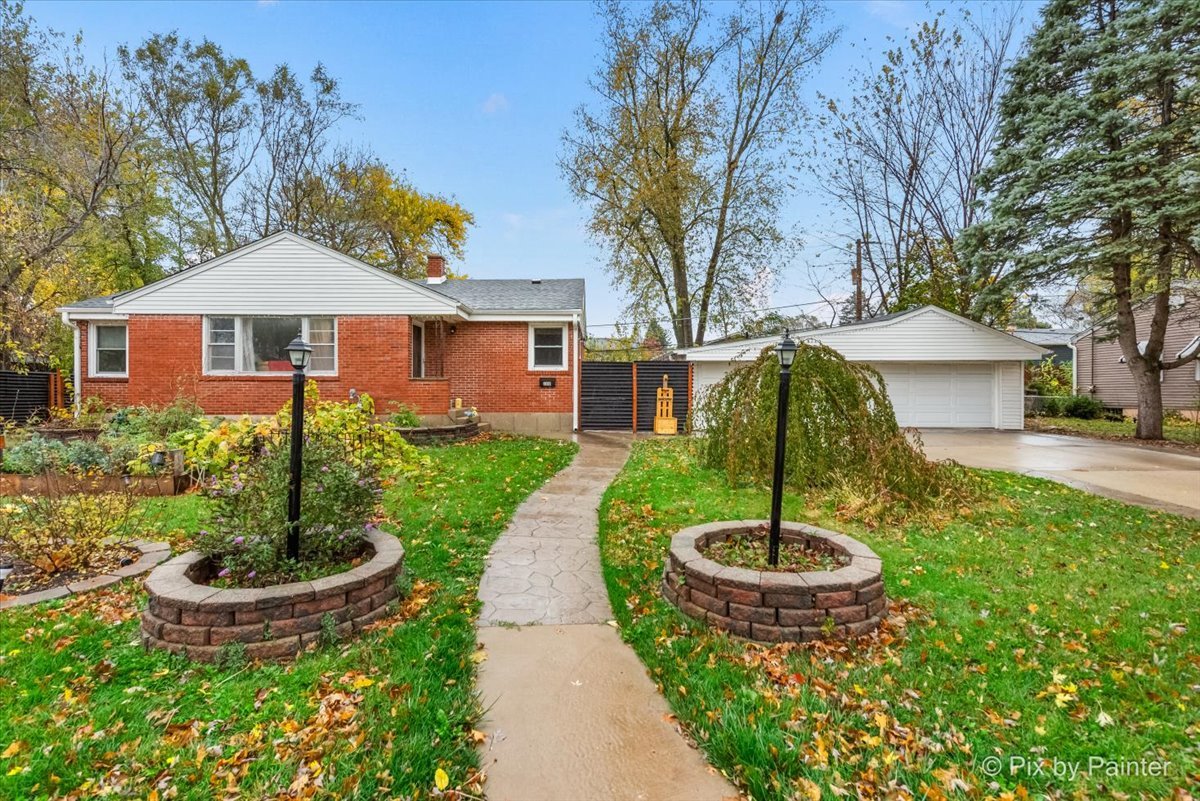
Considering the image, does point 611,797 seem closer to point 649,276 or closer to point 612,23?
point 649,276

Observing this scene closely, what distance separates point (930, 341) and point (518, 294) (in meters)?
11.8

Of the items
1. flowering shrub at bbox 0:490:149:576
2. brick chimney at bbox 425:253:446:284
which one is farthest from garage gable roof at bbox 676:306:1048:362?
flowering shrub at bbox 0:490:149:576

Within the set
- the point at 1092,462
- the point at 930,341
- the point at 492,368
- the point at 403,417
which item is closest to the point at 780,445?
the point at 403,417

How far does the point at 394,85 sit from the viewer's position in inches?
583

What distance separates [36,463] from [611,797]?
844 cm

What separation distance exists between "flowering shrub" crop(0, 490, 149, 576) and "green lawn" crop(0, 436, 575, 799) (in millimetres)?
680

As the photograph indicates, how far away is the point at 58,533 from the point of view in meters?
4.14

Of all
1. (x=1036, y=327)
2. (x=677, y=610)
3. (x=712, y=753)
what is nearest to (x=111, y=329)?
(x=677, y=610)

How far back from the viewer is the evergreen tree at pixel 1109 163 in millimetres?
11273

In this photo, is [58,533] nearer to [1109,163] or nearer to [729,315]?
[1109,163]

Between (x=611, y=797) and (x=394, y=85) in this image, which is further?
(x=394, y=85)

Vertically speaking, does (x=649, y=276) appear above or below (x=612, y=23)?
below

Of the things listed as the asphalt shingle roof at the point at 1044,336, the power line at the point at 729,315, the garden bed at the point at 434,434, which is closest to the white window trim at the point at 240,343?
the garden bed at the point at 434,434

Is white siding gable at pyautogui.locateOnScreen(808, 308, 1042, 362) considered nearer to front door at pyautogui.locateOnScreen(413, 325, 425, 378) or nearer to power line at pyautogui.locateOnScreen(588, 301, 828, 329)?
power line at pyautogui.locateOnScreen(588, 301, 828, 329)
